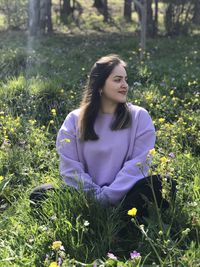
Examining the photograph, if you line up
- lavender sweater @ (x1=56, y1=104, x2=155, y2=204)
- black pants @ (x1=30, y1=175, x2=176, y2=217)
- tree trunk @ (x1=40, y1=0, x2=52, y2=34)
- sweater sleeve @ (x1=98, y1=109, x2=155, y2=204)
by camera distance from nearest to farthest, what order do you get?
black pants @ (x1=30, y1=175, x2=176, y2=217) < sweater sleeve @ (x1=98, y1=109, x2=155, y2=204) < lavender sweater @ (x1=56, y1=104, x2=155, y2=204) < tree trunk @ (x1=40, y1=0, x2=52, y2=34)

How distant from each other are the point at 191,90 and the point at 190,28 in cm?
812

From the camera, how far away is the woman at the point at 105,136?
3369 millimetres

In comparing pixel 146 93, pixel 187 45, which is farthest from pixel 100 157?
pixel 187 45

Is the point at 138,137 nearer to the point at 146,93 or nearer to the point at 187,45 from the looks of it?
the point at 146,93

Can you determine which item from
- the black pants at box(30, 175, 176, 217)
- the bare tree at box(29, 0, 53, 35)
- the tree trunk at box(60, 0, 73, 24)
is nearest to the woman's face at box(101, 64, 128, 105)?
the black pants at box(30, 175, 176, 217)

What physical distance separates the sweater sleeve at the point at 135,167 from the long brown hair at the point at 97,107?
4.8 inches

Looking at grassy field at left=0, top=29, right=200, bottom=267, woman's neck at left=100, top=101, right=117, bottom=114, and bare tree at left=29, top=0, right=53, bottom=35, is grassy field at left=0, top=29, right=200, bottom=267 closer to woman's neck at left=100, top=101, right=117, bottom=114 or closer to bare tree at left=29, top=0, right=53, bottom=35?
woman's neck at left=100, top=101, right=117, bottom=114

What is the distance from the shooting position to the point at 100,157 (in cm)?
345

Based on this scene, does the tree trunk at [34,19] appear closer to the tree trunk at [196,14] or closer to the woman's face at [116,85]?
the tree trunk at [196,14]

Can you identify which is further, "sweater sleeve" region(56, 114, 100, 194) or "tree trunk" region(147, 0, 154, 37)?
"tree trunk" region(147, 0, 154, 37)

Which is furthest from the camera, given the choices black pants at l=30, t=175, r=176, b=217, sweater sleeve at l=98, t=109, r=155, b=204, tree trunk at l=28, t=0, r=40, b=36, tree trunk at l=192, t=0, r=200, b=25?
tree trunk at l=28, t=0, r=40, b=36

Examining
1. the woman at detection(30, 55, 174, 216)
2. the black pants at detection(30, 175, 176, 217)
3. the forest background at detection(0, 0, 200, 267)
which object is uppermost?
the woman at detection(30, 55, 174, 216)

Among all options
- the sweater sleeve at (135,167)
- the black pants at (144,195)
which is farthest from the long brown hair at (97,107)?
the black pants at (144,195)

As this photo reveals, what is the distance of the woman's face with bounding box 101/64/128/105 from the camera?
3.44m
